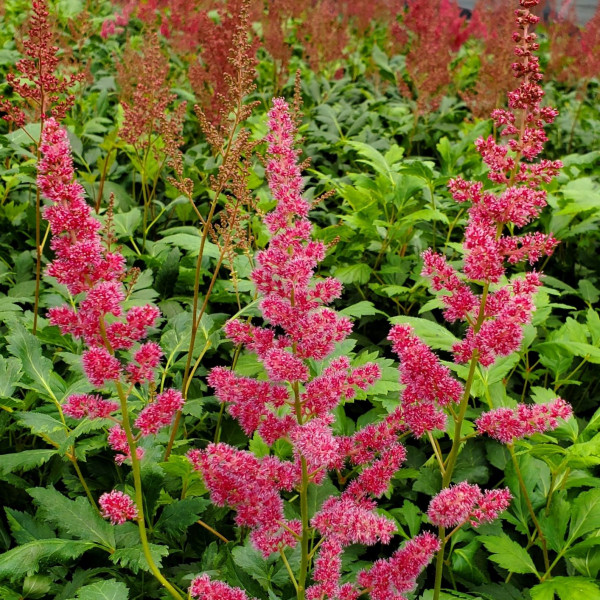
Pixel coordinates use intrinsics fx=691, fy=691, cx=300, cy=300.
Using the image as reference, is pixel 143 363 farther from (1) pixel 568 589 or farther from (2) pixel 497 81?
(2) pixel 497 81

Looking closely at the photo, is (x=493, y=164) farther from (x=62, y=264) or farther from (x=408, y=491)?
(x=408, y=491)

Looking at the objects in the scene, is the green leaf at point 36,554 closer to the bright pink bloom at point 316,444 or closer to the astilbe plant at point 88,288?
the astilbe plant at point 88,288

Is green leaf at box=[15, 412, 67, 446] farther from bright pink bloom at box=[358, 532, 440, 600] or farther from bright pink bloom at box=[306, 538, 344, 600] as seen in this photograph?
bright pink bloom at box=[358, 532, 440, 600]

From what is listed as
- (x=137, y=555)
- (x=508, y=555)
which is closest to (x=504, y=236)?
(x=508, y=555)

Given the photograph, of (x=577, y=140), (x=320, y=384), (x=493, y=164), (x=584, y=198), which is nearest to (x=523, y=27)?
(x=493, y=164)

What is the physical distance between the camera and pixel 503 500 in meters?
1.61

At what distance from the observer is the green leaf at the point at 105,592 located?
1753 millimetres

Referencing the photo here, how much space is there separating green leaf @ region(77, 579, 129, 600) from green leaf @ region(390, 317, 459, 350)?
1355 mm

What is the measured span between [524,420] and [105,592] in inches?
44.9

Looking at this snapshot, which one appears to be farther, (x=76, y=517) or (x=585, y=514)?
(x=585, y=514)

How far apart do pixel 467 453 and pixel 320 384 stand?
4.20 ft

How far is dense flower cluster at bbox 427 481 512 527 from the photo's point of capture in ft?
5.11

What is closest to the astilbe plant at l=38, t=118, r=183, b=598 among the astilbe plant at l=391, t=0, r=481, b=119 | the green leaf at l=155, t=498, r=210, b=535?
the green leaf at l=155, t=498, r=210, b=535

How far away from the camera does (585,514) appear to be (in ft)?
7.30
